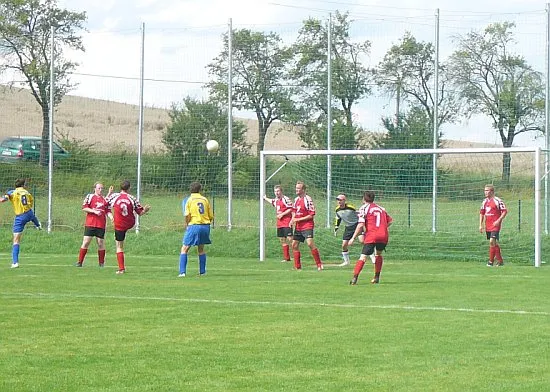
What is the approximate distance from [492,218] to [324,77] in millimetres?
→ 8273

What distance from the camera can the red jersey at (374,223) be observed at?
66.7ft

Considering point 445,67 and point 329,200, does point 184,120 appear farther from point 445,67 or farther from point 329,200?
point 445,67

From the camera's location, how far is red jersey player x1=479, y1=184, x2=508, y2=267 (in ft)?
86.3

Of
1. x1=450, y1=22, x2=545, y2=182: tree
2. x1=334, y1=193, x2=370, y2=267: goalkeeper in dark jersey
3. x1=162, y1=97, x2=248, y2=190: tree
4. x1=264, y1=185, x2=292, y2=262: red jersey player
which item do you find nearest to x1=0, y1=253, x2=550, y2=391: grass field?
x1=334, y1=193, x2=370, y2=267: goalkeeper in dark jersey

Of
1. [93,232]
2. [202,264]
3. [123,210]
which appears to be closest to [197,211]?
[202,264]

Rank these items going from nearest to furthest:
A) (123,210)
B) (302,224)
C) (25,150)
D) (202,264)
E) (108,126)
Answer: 1. (202,264)
2. (123,210)
3. (302,224)
4. (25,150)
5. (108,126)

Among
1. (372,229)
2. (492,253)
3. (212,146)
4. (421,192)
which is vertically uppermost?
(212,146)

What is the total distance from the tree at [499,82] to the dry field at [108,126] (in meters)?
1.02

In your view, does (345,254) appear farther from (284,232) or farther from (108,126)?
(108,126)

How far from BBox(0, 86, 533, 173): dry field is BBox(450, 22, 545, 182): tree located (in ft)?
3.34

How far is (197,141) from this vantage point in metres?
33.8

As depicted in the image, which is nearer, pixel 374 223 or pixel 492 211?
pixel 374 223

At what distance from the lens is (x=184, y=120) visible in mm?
34375

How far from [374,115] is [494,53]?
12.4ft
